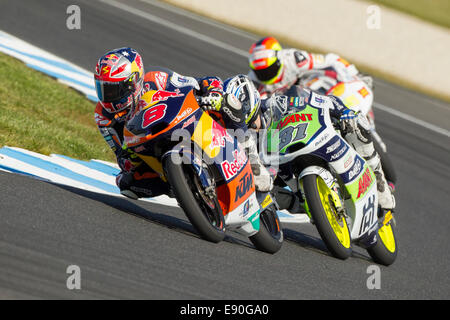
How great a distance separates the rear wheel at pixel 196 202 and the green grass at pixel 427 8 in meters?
13.5

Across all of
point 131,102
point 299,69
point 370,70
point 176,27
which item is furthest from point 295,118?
point 176,27

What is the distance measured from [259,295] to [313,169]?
64.2 inches

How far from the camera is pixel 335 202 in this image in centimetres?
651

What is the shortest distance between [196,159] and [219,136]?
1.10 feet

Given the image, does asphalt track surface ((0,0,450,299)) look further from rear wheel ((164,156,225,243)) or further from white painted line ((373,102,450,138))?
white painted line ((373,102,450,138))

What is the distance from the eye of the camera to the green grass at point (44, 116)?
8.45 metres

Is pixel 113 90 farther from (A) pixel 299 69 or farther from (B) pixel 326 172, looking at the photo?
(A) pixel 299 69

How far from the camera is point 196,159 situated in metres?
5.77

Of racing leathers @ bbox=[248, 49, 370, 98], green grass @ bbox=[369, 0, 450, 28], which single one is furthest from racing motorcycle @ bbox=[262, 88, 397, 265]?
green grass @ bbox=[369, 0, 450, 28]

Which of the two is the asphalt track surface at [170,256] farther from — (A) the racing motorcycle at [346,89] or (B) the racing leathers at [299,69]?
(B) the racing leathers at [299,69]
